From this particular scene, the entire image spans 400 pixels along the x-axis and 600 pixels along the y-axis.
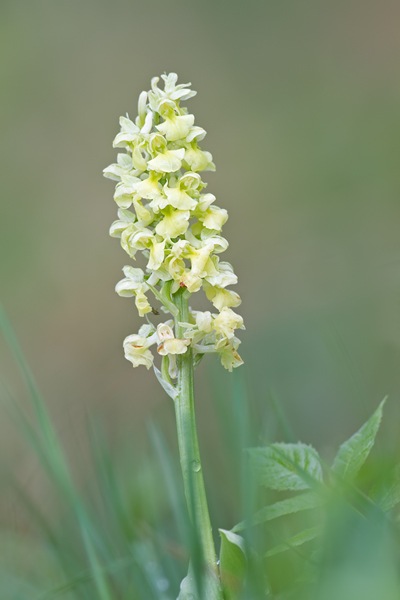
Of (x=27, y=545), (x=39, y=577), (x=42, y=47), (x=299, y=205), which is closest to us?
(x=39, y=577)

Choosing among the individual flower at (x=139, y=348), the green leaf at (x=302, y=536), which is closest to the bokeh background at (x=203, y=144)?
the individual flower at (x=139, y=348)

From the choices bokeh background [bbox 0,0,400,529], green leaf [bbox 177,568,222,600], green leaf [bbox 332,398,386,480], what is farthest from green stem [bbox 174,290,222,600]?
bokeh background [bbox 0,0,400,529]

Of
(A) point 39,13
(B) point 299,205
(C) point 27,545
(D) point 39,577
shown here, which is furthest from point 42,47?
(D) point 39,577

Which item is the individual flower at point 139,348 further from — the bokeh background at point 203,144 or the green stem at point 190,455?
Answer: the bokeh background at point 203,144

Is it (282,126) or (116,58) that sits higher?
(116,58)

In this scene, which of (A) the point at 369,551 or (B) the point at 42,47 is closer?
(A) the point at 369,551

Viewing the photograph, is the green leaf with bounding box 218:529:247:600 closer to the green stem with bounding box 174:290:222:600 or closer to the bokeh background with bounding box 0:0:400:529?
the green stem with bounding box 174:290:222:600

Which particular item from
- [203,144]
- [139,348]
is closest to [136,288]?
[139,348]

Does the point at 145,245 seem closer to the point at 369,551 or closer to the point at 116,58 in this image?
the point at 369,551
